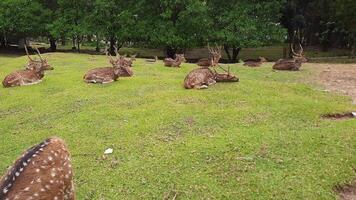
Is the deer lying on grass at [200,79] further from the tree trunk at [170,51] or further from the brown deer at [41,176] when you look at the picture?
the tree trunk at [170,51]

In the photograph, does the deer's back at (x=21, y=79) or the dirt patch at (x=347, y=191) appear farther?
the deer's back at (x=21, y=79)

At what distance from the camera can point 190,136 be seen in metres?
10.5

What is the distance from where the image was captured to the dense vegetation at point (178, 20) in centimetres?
3172

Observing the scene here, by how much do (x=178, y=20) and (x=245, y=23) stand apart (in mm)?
4548

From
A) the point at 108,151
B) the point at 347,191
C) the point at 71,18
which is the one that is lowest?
the point at 347,191

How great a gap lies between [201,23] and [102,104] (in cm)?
1907

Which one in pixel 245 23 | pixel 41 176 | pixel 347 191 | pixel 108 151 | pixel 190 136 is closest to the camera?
pixel 41 176

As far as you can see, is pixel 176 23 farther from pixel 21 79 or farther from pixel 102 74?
pixel 21 79

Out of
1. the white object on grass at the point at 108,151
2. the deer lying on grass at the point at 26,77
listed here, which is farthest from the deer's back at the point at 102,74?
the white object on grass at the point at 108,151

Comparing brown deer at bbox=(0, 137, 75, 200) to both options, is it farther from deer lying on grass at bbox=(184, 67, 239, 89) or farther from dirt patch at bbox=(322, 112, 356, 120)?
deer lying on grass at bbox=(184, 67, 239, 89)

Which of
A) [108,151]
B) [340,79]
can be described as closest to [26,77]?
[108,151]

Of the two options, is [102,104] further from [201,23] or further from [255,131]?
[201,23]

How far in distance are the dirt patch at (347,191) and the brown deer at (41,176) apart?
14.8ft

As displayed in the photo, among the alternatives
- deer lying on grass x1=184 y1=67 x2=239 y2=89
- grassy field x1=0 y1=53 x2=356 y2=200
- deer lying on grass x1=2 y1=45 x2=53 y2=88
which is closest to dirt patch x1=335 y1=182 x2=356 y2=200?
grassy field x1=0 y1=53 x2=356 y2=200
